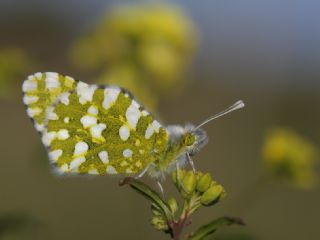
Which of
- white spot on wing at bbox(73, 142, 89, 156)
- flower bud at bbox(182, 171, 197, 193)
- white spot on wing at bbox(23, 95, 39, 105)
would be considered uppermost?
white spot on wing at bbox(23, 95, 39, 105)

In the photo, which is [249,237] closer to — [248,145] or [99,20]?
[99,20]

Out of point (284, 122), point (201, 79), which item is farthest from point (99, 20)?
point (201, 79)

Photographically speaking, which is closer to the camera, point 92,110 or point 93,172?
point 93,172

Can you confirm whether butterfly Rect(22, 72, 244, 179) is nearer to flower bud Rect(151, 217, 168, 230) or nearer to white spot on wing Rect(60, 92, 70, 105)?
white spot on wing Rect(60, 92, 70, 105)

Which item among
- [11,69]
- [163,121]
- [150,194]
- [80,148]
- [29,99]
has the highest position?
[163,121]

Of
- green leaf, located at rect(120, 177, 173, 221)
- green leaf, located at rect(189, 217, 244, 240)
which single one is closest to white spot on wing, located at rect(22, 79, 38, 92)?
green leaf, located at rect(120, 177, 173, 221)

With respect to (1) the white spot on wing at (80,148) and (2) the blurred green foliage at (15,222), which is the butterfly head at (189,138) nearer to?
(1) the white spot on wing at (80,148)

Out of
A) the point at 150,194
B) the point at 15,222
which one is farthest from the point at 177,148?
the point at 15,222

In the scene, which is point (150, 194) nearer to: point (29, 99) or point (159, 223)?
point (159, 223)
